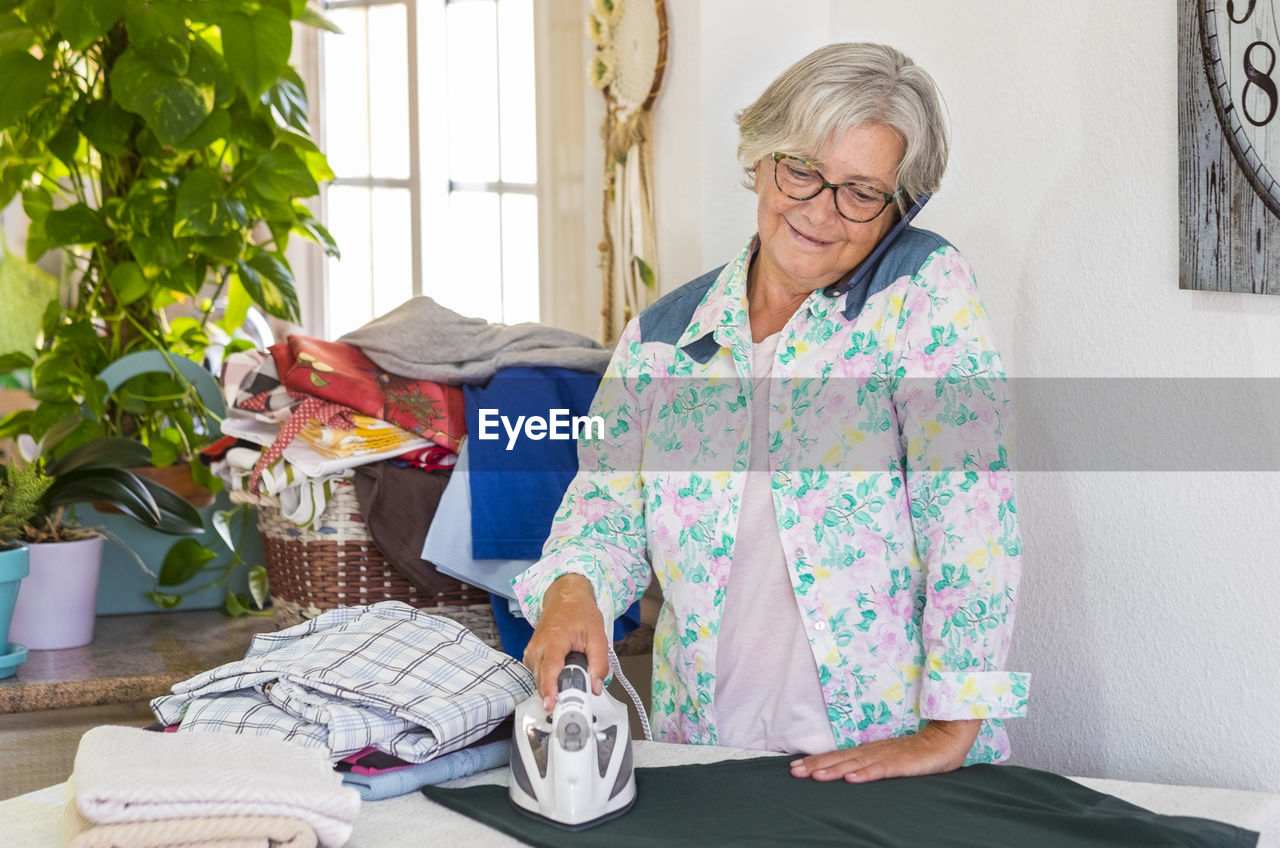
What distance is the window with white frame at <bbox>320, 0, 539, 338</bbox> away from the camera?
121 inches

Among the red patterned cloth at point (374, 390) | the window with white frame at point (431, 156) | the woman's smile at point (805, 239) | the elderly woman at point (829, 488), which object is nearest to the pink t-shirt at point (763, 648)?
the elderly woman at point (829, 488)

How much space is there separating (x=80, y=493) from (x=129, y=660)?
0.25 m

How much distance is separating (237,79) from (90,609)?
84 cm

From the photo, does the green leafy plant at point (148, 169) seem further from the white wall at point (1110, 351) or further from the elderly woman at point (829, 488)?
the white wall at point (1110, 351)

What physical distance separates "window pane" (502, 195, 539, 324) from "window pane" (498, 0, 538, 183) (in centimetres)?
7

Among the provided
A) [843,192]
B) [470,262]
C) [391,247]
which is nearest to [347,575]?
[843,192]

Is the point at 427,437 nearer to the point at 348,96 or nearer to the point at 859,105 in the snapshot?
the point at 859,105

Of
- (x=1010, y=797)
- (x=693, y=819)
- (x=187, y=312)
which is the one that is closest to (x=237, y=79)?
(x=693, y=819)

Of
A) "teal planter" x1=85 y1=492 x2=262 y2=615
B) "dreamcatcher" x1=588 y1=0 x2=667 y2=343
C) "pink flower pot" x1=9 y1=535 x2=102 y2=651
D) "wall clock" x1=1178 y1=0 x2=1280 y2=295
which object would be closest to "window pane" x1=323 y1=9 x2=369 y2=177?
"dreamcatcher" x1=588 y1=0 x2=667 y2=343

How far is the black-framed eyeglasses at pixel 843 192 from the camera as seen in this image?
128 cm

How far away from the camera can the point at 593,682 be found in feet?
3.60

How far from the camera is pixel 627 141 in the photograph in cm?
210

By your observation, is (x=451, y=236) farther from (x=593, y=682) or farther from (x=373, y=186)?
(x=593, y=682)

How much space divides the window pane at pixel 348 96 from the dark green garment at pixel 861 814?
267 cm
